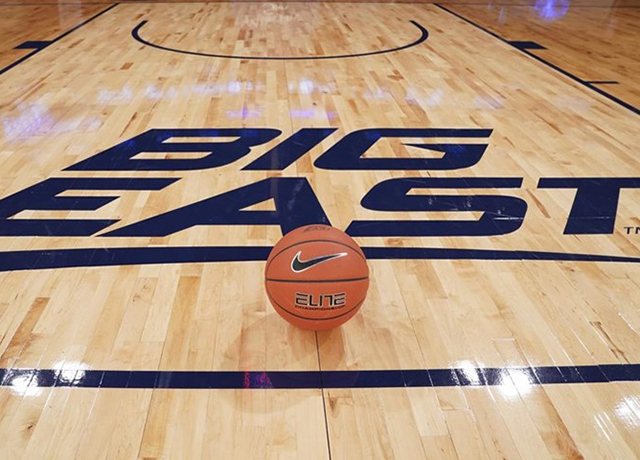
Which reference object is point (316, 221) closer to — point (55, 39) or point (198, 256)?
point (198, 256)

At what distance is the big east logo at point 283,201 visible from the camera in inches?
92.7

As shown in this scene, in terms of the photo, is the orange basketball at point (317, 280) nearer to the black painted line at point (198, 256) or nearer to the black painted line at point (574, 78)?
the black painted line at point (198, 256)

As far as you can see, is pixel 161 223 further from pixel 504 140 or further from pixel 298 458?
pixel 504 140

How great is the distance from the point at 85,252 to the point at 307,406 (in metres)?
1.25

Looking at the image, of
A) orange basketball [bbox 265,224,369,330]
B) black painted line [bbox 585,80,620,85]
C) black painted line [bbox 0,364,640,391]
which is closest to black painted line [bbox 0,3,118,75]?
black painted line [bbox 0,364,640,391]

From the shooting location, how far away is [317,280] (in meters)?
1.71

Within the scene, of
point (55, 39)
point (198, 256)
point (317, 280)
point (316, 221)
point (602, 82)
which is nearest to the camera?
point (317, 280)

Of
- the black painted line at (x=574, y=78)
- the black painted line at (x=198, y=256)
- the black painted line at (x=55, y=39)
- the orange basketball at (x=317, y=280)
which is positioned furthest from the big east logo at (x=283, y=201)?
the black painted line at (x=55, y=39)

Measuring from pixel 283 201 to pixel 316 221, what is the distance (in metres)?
0.27

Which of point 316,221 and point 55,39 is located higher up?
point 316,221

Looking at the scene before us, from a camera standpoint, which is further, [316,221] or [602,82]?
[602,82]

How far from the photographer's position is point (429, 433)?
1557 millimetres

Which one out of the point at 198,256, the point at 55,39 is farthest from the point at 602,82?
the point at 55,39

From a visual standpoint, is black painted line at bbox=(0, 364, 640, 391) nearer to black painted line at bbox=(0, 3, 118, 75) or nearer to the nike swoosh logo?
the nike swoosh logo
